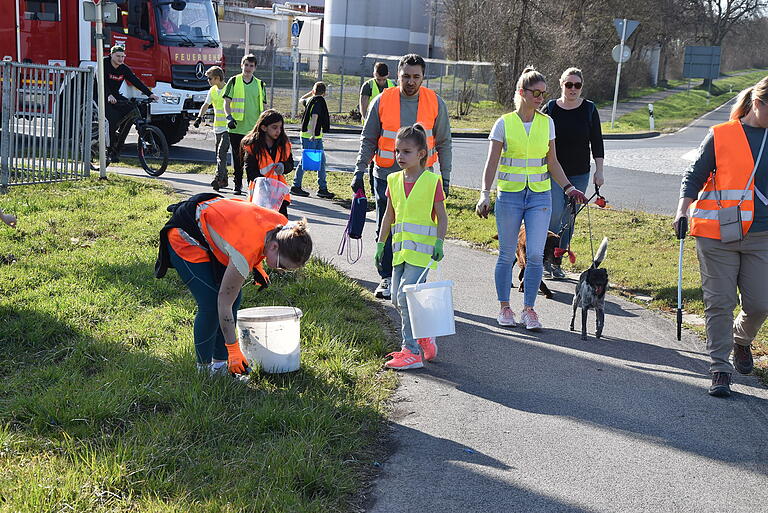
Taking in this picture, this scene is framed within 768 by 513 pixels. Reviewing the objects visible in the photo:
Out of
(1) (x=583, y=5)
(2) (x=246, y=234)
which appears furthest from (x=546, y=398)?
(1) (x=583, y=5)

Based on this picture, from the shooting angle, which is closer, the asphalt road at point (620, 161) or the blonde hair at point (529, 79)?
the blonde hair at point (529, 79)

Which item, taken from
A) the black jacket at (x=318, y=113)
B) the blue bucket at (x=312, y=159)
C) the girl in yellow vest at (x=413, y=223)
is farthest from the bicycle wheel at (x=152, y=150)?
the girl in yellow vest at (x=413, y=223)

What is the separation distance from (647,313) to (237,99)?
23.3 feet

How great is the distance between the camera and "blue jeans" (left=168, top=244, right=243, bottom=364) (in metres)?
5.05

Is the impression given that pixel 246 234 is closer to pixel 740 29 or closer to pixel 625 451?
pixel 625 451

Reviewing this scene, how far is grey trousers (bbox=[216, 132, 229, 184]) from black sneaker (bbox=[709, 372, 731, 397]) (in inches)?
362

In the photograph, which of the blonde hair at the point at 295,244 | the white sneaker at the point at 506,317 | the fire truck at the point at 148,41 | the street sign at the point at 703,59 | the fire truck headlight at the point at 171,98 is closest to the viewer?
the blonde hair at the point at 295,244

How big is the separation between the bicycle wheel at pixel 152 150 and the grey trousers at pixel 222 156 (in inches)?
46.3

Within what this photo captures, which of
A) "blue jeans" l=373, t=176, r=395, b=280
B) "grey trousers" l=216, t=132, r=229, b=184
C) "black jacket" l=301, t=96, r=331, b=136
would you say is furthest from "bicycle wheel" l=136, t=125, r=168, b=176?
"blue jeans" l=373, t=176, r=395, b=280

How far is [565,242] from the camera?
926cm

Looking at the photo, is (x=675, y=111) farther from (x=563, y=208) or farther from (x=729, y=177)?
(x=729, y=177)

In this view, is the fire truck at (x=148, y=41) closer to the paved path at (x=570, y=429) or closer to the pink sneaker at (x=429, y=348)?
the pink sneaker at (x=429, y=348)

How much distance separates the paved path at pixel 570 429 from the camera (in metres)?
4.27

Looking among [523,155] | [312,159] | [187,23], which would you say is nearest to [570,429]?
[523,155]
